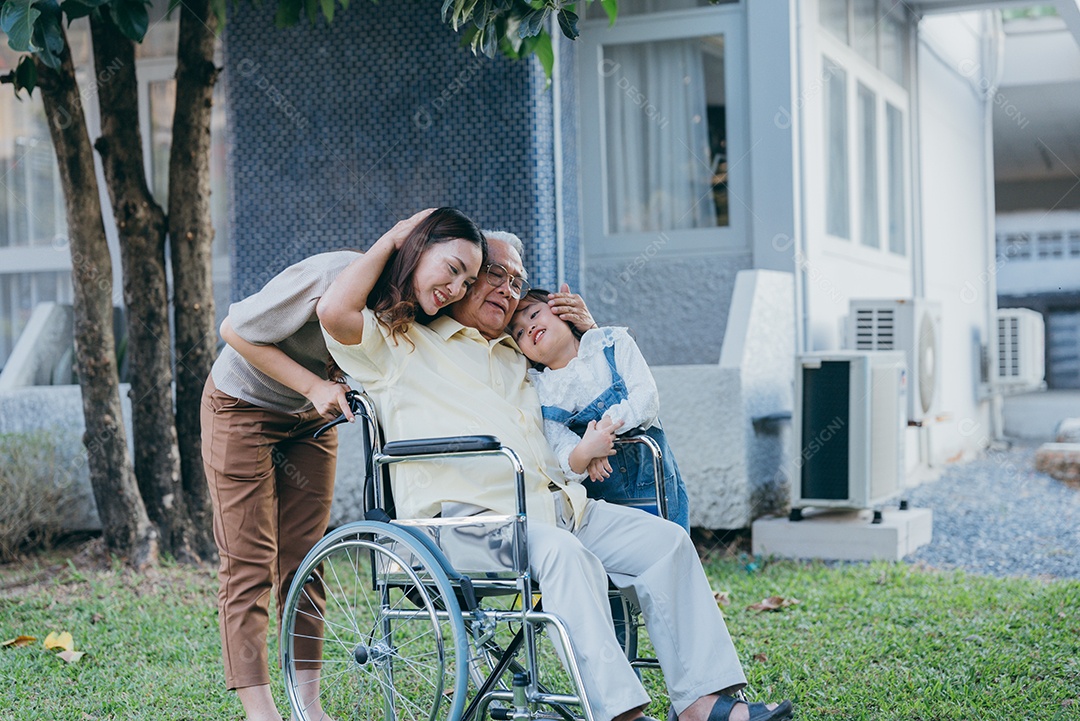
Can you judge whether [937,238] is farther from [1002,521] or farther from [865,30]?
[1002,521]

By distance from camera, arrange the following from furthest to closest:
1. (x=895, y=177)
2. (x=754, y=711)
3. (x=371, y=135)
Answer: (x=895, y=177)
(x=371, y=135)
(x=754, y=711)

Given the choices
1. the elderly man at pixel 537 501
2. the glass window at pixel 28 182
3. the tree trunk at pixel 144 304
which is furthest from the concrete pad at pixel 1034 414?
the elderly man at pixel 537 501

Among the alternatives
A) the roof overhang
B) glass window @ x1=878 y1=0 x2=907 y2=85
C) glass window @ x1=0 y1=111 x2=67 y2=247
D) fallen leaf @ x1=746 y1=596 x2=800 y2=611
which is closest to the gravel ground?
fallen leaf @ x1=746 y1=596 x2=800 y2=611

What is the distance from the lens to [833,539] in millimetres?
5227

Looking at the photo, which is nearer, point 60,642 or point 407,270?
point 407,270

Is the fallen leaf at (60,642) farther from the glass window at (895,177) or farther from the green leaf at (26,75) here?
the glass window at (895,177)

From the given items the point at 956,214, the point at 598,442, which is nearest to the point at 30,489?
the point at 598,442

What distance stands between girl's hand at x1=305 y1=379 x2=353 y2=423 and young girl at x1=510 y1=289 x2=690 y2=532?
0.49m

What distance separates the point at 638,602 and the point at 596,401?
504 millimetres

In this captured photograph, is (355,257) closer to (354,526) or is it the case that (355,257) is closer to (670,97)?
(354,526)

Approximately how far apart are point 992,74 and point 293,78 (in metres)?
7.31

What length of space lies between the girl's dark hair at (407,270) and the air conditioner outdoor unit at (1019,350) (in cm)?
842

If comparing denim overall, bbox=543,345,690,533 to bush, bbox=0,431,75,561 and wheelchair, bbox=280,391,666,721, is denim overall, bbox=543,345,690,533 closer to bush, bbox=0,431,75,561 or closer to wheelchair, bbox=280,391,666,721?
wheelchair, bbox=280,391,666,721

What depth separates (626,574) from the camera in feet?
8.71
